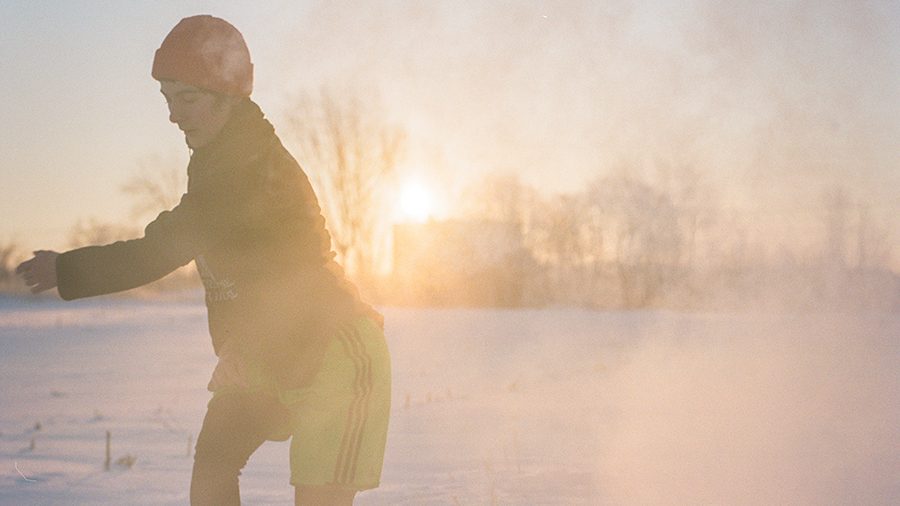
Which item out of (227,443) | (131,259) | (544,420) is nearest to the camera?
(131,259)

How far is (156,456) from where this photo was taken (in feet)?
20.6

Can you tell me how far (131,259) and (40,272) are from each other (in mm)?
241

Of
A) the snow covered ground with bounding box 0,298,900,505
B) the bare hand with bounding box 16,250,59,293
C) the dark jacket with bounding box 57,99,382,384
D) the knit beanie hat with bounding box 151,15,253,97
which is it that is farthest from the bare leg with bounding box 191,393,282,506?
the snow covered ground with bounding box 0,298,900,505

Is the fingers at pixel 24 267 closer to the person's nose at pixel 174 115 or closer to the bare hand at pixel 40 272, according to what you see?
the bare hand at pixel 40 272

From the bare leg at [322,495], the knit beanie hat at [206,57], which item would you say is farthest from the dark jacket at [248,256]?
the bare leg at [322,495]

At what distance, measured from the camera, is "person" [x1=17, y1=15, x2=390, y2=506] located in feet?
8.48

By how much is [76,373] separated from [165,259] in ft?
31.9

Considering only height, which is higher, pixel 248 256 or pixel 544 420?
pixel 248 256

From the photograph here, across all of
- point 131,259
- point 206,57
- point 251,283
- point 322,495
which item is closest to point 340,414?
point 322,495

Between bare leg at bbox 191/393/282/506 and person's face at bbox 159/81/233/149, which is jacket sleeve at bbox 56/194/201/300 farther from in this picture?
bare leg at bbox 191/393/282/506

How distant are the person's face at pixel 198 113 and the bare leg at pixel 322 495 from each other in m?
0.95

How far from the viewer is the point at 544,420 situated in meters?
7.87

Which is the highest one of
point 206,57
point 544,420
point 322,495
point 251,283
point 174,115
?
point 206,57

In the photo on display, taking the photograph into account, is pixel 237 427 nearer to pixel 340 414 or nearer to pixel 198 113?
pixel 340 414
